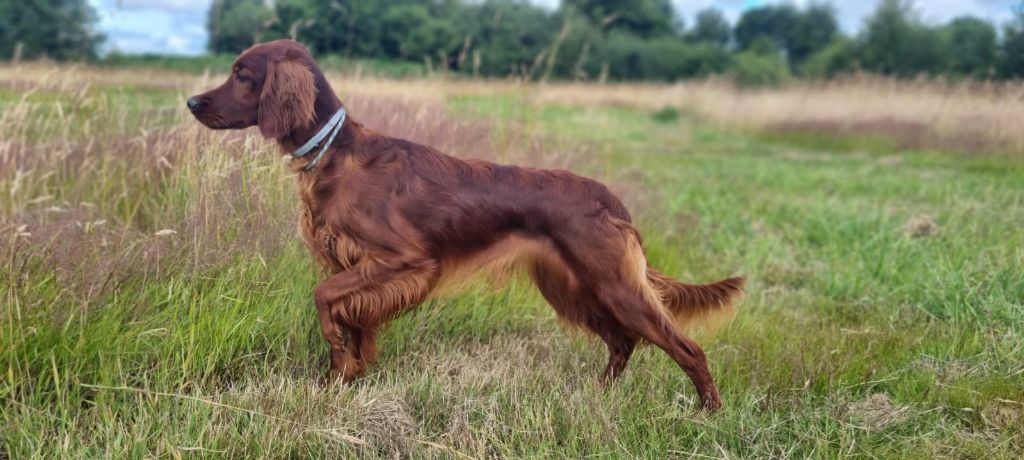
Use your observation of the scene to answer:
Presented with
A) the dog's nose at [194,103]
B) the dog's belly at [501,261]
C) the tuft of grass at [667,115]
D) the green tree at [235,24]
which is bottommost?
the tuft of grass at [667,115]

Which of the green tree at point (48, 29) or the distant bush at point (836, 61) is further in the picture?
the distant bush at point (836, 61)

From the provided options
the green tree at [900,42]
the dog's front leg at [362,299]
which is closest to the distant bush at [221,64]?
the dog's front leg at [362,299]

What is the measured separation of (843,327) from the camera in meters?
3.29

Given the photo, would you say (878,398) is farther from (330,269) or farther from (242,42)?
(242,42)

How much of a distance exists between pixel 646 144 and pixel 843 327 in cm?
987

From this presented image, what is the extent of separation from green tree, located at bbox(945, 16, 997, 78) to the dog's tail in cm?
1161

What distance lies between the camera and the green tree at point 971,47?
524 inches

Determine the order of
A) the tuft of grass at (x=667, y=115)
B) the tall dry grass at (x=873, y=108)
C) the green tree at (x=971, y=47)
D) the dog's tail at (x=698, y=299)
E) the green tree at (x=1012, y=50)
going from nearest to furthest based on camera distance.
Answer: the dog's tail at (x=698, y=299), the tall dry grass at (x=873, y=108), the green tree at (x=1012, y=50), the green tree at (x=971, y=47), the tuft of grass at (x=667, y=115)

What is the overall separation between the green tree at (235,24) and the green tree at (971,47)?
37.7 feet

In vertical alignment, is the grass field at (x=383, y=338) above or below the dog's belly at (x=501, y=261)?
below

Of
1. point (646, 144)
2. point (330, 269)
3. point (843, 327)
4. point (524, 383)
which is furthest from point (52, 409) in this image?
point (646, 144)

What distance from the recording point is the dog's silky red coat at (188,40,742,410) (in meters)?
2.46

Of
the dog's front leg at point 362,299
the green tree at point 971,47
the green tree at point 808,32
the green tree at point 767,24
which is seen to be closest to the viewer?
→ the dog's front leg at point 362,299

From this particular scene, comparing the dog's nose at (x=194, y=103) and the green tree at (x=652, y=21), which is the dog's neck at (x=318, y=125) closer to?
the dog's nose at (x=194, y=103)
